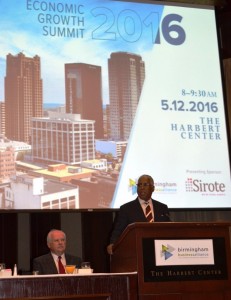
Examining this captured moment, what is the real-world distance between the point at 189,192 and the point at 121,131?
32.8 inches

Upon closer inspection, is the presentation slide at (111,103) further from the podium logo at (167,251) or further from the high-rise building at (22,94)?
the podium logo at (167,251)

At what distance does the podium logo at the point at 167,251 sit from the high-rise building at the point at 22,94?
2.17 m

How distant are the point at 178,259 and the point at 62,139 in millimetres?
2182

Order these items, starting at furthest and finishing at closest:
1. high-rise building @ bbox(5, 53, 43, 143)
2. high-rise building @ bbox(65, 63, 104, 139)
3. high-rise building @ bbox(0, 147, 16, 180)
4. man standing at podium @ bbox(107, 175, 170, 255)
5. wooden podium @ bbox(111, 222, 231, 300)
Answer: high-rise building @ bbox(65, 63, 104, 139) < high-rise building @ bbox(5, 53, 43, 143) < high-rise building @ bbox(0, 147, 16, 180) < man standing at podium @ bbox(107, 175, 170, 255) < wooden podium @ bbox(111, 222, 231, 300)

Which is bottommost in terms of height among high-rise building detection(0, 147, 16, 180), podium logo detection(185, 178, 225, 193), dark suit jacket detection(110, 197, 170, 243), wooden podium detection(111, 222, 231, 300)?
wooden podium detection(111, 222, 231, 300)

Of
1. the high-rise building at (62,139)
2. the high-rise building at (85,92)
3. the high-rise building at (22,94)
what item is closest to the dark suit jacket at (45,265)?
the high-rise building at (62,139)

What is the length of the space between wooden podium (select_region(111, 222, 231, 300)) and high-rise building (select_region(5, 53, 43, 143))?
78.2 inches

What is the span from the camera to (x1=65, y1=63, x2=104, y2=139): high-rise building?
568cm

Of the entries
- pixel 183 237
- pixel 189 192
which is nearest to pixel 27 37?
pixel 189 192

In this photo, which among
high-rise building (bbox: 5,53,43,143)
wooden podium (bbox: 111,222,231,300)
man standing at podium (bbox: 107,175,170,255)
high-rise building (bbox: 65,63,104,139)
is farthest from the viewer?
high-rise building (bbox: 65,63,104,139)

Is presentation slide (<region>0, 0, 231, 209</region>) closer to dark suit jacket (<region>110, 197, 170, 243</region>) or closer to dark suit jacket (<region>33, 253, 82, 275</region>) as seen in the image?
dark suit jacket (<region>33, 253, 82, 275</region>)

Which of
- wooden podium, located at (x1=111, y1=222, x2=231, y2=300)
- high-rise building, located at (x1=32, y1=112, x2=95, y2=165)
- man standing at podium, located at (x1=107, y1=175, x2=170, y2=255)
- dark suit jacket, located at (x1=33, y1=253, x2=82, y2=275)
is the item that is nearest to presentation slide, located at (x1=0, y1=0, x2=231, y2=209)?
high-rise building, located at (x1=32, y1=112, x2=95, y2=165)

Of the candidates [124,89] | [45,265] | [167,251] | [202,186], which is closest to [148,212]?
[167,251]

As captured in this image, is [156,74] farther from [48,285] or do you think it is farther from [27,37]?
[48,285]
